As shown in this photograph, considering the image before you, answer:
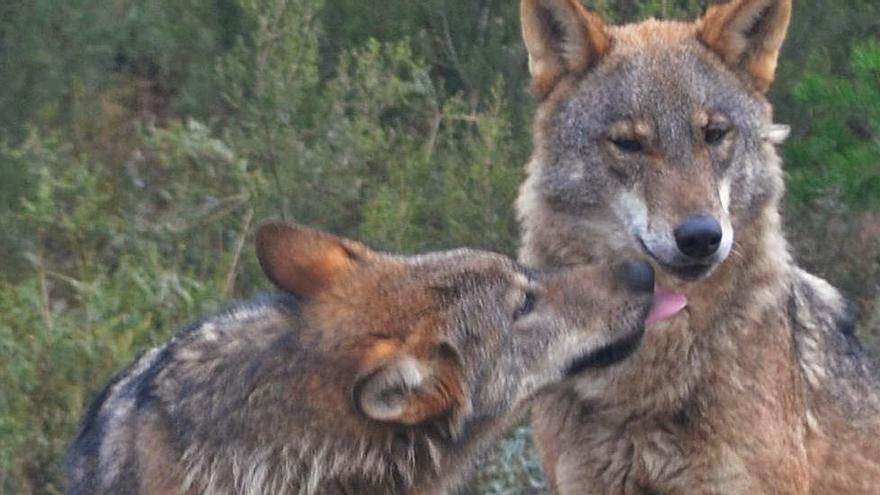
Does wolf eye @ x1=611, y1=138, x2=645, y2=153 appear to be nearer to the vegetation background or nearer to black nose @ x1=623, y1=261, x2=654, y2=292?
→ black nose @ x1=623, y1=261, x2=654, y2=292

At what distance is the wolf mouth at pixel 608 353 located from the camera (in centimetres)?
577

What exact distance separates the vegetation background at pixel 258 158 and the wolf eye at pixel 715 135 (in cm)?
144

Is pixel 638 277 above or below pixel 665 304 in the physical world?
above

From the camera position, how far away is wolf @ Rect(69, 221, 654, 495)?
532 centimetres

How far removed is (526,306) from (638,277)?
0.38m

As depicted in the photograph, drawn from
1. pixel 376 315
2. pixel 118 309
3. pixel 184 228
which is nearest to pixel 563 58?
pixel 376 315

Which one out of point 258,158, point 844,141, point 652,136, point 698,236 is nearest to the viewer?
point 698,236

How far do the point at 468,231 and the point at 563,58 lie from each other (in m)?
3.01

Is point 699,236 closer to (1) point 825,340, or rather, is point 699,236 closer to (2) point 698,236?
(2) point 698,236

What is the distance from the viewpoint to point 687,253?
6.38 m

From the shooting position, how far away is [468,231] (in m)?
9.92

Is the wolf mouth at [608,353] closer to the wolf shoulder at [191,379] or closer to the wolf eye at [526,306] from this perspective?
the wolf eye at [526,306]

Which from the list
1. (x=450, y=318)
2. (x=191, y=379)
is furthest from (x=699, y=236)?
(x=191, y=379)

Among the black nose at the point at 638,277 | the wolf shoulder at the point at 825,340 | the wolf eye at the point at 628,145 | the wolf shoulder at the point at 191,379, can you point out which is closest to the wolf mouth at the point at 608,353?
the black nose at the point at 638,277
